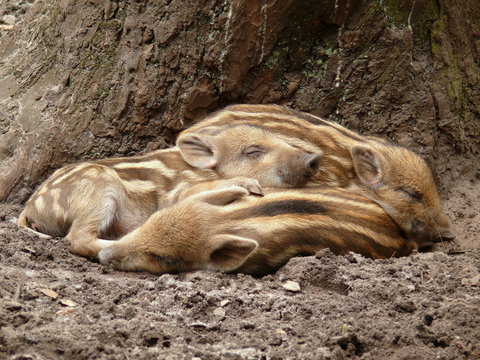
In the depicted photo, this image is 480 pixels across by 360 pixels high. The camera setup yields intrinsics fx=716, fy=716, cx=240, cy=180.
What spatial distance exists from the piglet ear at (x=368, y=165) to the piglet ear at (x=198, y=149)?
950 mm

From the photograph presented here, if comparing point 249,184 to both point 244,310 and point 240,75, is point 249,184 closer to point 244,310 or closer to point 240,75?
point 240,75

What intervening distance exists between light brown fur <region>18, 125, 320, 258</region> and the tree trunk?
364mm

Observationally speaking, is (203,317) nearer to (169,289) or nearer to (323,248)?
(169,289)

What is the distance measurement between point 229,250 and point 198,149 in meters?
1.15

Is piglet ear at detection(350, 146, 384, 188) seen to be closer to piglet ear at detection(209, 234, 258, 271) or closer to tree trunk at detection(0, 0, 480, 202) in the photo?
tree trunk at detection(0, 0, 480, 202)

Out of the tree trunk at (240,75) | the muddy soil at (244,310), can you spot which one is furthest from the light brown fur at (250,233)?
the tree trunk at (240,75)

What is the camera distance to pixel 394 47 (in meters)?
4.89

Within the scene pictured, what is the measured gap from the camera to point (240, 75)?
4980 millimetres

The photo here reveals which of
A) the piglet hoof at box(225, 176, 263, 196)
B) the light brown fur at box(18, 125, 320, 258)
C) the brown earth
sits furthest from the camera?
the brown earth

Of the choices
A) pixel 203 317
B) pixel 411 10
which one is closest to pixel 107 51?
pixel 411 10

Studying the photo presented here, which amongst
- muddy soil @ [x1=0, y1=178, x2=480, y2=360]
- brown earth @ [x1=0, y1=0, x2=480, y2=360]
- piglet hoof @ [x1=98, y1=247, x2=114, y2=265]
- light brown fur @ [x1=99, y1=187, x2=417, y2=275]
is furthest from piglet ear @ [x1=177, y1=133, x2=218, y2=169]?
muddy soil @ [x1=0, y1=178, x2=480, y2=360]

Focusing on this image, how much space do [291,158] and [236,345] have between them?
1888 mm

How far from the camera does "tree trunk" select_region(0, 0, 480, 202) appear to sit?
16.0 ft

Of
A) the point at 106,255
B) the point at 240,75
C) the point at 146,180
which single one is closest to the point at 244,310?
the point at 106,255
